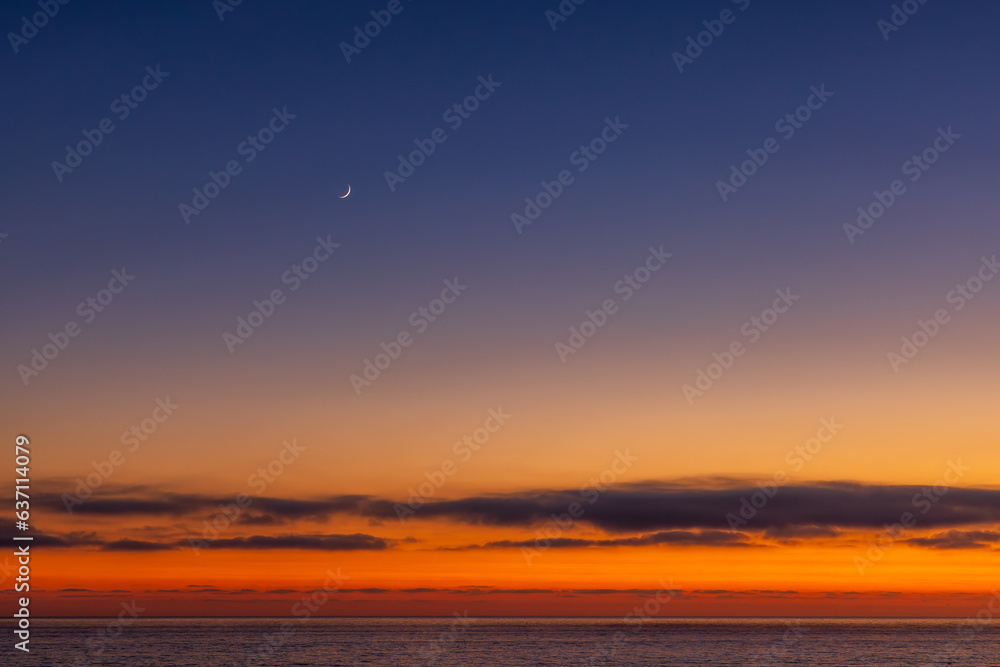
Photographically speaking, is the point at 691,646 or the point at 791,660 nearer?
the point at 791,660

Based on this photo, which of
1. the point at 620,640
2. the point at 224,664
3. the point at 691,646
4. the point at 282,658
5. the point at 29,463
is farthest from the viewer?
the point at 620,640

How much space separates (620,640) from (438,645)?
41404mm

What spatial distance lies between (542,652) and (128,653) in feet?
214

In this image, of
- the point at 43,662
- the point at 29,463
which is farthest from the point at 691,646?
the point at 29,463

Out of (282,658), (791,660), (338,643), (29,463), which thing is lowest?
(29,463)

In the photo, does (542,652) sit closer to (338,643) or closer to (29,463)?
(338,643)

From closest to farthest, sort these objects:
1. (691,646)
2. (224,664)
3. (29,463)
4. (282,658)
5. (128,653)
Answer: (29,463)
(224,664)
(282,658)
(128,653)
(691,646)

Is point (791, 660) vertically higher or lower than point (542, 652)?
lower

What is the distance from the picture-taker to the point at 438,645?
168 metres

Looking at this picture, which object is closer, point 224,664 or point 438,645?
point 224,664

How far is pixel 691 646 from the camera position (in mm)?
165625

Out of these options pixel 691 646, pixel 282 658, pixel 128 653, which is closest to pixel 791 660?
pixel 691 646

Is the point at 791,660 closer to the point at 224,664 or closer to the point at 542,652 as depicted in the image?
the point at 542,652

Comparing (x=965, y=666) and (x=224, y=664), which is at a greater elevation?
(x=224, y=664)
